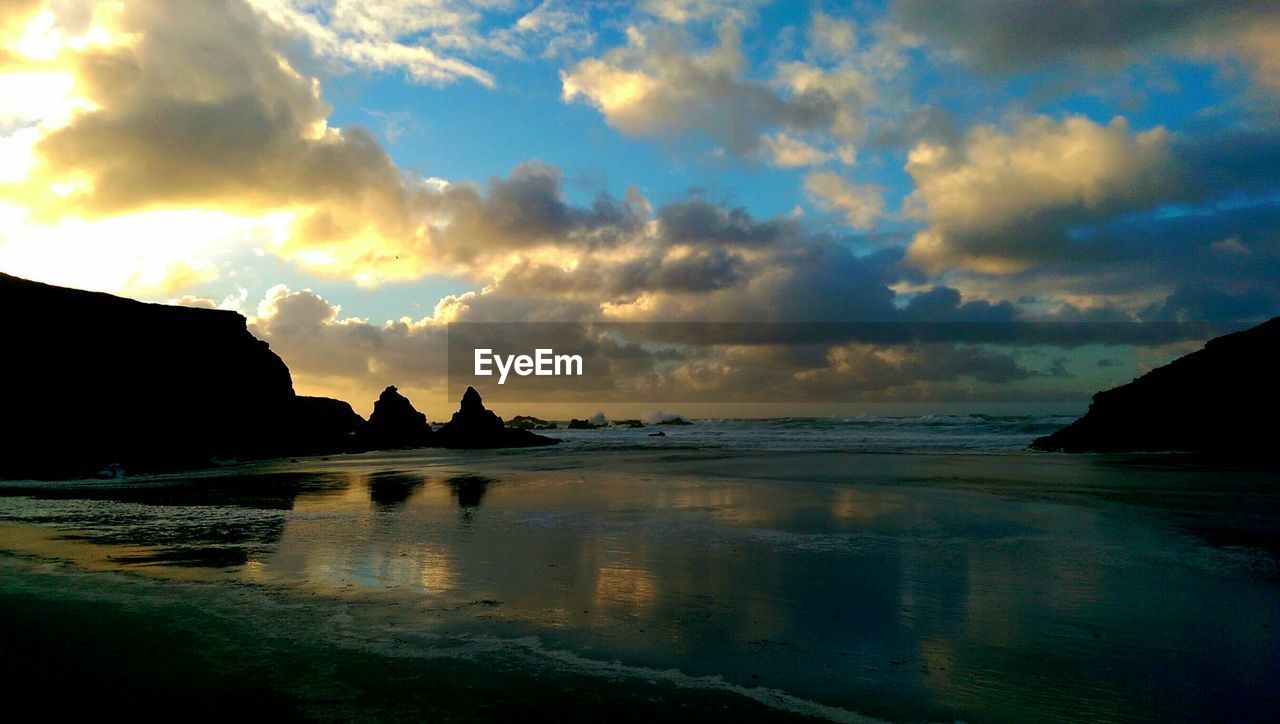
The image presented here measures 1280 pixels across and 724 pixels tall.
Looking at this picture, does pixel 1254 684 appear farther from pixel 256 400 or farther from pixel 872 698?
pixel 256 400

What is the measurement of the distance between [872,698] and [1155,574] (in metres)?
6.98

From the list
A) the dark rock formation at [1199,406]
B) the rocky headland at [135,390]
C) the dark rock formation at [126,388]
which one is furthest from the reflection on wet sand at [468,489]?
the dark rock formation at [1199,406]

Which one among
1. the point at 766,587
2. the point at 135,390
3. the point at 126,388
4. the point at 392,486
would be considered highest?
the point at 126,388

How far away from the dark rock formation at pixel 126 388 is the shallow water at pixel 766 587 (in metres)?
21.1

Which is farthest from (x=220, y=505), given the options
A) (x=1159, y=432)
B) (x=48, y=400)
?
(x=1159, y=432)

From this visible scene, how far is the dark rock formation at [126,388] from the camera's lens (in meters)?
33.6

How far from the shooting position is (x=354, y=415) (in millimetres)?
113062

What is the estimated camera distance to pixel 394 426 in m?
65.9

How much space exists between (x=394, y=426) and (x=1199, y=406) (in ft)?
205

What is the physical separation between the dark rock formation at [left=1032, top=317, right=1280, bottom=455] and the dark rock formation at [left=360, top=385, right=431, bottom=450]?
53170 millimetres

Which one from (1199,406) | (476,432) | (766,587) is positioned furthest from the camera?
(476,432)

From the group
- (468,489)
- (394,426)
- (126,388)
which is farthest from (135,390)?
(468,489)

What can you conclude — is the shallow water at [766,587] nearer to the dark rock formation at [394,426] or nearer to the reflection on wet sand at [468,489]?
the reflection on wet sand at [468,489]

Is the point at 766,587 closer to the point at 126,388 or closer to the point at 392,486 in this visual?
the point at 392,486
